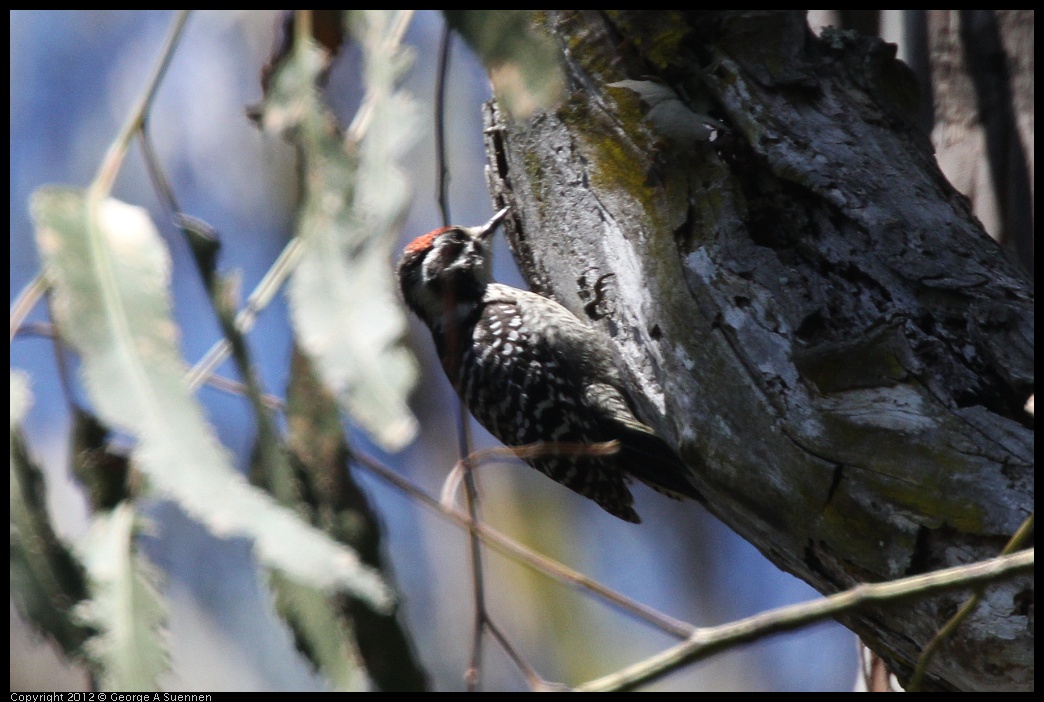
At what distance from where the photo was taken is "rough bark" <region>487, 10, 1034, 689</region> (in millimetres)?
1605

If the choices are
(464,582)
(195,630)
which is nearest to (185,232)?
(195,630)

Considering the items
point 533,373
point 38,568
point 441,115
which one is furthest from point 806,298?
point 38,568

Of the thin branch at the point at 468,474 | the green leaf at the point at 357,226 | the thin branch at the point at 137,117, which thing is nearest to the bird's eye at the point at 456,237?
the thin branch at the point at 468,474

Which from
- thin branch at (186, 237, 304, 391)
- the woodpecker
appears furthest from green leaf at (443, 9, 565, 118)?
the woodpecker

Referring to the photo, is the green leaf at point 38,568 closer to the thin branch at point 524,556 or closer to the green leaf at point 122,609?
the green leaf at point 122,609

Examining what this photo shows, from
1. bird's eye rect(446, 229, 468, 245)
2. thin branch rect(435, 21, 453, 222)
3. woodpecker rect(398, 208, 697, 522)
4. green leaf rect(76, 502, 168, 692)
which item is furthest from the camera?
bird's eye rect(446, 229, 468, 245)

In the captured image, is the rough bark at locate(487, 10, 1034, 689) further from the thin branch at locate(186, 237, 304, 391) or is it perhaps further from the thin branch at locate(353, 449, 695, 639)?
the thin branch at locate(186, 237, 304, 391)

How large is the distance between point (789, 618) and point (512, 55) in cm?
83

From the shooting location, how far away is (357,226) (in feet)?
3.94

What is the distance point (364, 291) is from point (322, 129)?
12.3 inches

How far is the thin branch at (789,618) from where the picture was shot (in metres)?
1.08

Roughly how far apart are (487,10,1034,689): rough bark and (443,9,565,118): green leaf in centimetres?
79

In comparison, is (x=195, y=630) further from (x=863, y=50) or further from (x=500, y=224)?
(x=863, y=50)

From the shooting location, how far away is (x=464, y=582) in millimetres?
5402
